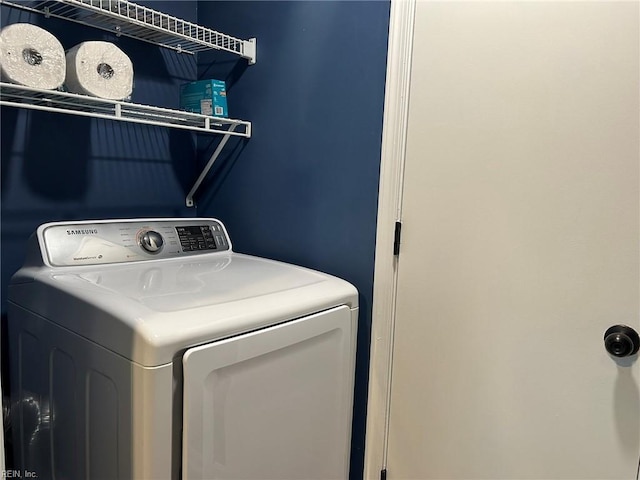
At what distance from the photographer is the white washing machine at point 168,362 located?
0.96 metres

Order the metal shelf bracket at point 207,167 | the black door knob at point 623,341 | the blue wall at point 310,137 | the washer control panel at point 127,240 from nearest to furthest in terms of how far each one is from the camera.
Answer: the black door knob at point 623,341
the washer control panel at point 127,240
the blue wall at point 310,137
the metal shelf bracket at point 207,167

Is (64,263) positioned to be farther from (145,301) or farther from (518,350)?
(518,350)

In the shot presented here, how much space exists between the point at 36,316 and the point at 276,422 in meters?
0.66

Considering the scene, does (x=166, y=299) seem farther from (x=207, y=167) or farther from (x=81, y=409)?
(x=207, y=167)

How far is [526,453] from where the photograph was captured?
4.26ft

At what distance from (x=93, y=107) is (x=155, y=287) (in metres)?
0.65

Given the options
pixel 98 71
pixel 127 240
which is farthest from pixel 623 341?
pixel 98 71

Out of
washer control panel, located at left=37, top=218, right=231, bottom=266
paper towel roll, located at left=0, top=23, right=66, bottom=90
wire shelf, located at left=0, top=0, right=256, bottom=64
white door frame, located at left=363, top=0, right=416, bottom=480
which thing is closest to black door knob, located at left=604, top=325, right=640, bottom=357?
white door frame, located at left=363, top=0, right=416, bottom=480

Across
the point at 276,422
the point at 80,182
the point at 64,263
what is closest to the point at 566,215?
the point at 276,422

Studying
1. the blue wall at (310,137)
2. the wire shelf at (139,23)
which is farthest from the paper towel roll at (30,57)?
the blue wall at (310,137)

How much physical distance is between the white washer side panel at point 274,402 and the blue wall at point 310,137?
202 mm

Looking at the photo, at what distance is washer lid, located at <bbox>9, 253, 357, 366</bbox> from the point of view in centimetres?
95

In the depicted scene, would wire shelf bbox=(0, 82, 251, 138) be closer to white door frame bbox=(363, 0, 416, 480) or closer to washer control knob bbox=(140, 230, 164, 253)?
washer control knob bbox=(140, 230, 164, 253)

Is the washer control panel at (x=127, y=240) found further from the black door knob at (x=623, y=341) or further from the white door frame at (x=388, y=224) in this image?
the black door knob at (x=623, y=341)
